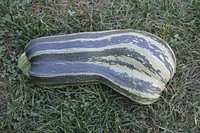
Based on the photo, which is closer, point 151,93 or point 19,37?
point 151,93

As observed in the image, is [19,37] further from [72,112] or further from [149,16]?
[149,16]

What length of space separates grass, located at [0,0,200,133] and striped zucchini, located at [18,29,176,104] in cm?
12

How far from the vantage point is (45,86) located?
2.46m

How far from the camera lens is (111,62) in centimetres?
233

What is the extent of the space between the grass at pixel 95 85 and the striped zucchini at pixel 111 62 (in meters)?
0.12

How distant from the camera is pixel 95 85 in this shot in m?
2.49

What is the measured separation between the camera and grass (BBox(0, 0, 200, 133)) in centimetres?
240

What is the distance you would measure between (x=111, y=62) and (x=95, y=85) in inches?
8.9

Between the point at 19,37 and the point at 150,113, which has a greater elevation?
the point at 19,37

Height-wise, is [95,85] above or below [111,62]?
below

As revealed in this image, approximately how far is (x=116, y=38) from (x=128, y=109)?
1.38 feet

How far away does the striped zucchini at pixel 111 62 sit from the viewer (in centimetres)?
231

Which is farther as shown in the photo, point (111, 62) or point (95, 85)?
point (95, 85)

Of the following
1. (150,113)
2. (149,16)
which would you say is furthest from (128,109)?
(149,16)
